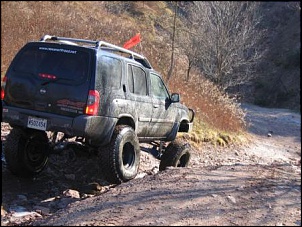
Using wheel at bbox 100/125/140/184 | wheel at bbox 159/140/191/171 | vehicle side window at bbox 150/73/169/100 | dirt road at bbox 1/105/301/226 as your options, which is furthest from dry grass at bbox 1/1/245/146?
wheel at bbox 100/125/140/184

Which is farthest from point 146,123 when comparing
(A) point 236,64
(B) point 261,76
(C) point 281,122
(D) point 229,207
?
(B) point 261,76

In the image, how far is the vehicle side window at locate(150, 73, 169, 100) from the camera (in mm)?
7406

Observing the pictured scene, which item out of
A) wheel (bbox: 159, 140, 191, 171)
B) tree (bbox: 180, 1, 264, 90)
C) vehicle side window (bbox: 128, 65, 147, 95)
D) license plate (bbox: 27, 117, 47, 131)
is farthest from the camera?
tree (bbox: 180, 1, 264, 90)

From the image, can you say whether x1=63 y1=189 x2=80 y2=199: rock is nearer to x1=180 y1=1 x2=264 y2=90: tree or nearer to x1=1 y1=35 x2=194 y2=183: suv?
x1=1 y1=35 x2=194 y2=183: suv

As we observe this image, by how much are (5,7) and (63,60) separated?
30.8 ft

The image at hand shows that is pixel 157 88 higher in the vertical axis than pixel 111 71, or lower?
lower

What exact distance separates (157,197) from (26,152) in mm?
2482

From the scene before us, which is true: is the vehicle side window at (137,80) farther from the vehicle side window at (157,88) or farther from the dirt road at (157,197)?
the dirt road at (157,197)

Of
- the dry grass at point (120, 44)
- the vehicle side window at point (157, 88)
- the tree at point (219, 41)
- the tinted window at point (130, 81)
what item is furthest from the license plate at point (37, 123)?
the tree at point (219, 41)

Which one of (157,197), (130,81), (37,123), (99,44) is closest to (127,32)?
(130,81)

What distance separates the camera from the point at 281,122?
24359 mm

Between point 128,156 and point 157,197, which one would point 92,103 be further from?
point 157,197

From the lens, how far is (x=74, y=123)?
5.39 metres

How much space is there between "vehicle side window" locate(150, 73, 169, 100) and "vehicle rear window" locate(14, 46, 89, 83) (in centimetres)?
196
